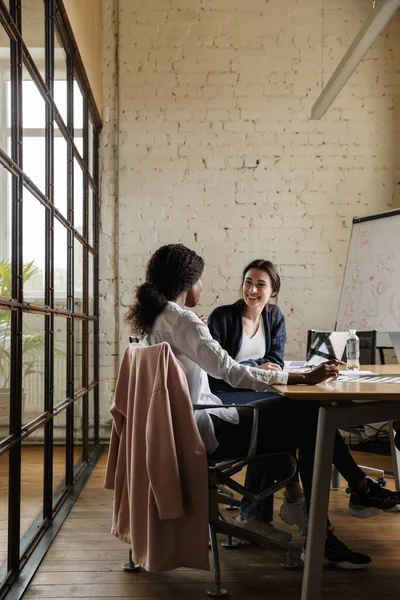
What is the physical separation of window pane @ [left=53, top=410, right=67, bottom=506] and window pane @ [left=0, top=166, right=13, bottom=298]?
1.05 m

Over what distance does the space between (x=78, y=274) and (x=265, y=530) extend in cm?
188

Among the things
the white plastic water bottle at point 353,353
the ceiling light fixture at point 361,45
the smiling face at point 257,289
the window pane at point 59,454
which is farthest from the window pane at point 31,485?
the ceiling light fixture at point 361,45

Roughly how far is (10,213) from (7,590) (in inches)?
48.5

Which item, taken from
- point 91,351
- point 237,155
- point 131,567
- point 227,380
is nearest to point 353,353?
point 227,380

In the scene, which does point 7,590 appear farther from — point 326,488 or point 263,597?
point 326,488

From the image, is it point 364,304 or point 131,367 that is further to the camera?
point 364,304

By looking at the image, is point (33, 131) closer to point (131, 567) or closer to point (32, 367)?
point (32, 367)

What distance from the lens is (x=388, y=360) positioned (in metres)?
4.87

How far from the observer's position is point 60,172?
3.18m

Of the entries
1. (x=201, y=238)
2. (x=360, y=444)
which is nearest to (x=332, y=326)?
(x=360, y=444)

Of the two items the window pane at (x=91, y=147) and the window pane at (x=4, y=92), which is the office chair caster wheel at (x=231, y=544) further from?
the window pane at (x=91, y=147)

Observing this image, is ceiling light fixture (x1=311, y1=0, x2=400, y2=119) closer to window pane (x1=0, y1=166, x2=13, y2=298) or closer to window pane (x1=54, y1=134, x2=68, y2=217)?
window pane (x1=54, y1=134, x2=68, y2=217)

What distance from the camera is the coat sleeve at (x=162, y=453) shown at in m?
2.05

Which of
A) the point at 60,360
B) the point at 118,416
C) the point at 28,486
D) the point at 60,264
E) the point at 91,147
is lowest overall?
the point at 28,486
